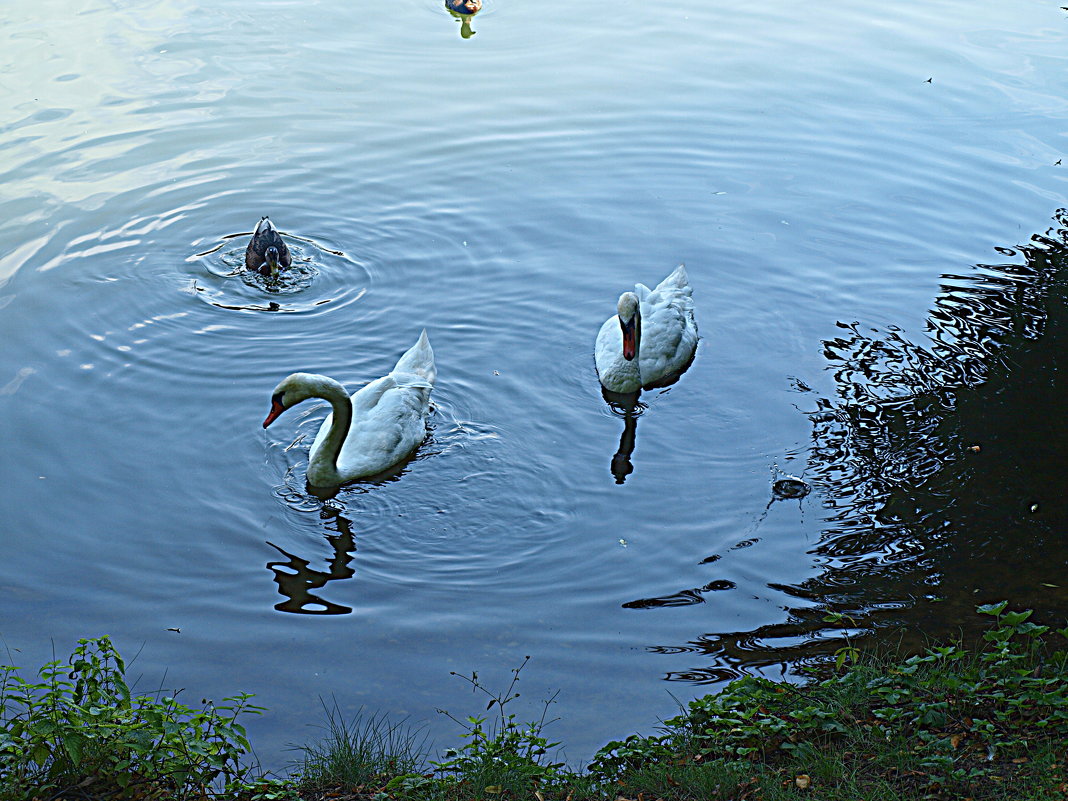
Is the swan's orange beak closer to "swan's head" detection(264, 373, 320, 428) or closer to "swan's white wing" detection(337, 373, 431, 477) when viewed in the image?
"swan's head" detection(264, 373, 320, 428)

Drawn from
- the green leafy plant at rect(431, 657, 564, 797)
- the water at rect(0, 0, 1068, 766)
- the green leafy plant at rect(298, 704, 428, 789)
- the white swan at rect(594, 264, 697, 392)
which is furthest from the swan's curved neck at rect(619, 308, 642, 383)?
the green leafy plant at rect(298, 704, 428, 789)

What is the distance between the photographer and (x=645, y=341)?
1103 cm

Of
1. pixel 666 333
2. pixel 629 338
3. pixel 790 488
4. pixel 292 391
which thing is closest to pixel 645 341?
pixel 666 333

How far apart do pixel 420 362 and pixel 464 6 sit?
44.1ft

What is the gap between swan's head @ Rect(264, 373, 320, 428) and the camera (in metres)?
9.01

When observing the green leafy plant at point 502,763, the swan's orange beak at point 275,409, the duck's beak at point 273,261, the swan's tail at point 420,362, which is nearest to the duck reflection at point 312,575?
the swan's orange beak at point 275,409

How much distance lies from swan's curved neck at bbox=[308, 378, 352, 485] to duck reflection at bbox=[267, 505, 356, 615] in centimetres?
52

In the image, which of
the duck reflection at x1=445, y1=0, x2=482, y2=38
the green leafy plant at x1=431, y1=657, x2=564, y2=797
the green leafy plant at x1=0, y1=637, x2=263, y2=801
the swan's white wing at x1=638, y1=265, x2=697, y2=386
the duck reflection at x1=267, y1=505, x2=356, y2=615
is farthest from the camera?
the duck reflection at x1=445, y1=0, x2=482, y2=38

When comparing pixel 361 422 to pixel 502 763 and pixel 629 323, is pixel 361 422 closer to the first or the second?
pixel 629 323

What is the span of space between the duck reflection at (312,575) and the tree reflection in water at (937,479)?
2374 mm

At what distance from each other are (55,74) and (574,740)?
51.4 feet

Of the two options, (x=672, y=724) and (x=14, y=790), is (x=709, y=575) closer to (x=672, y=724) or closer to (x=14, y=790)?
(x=672, y=724)

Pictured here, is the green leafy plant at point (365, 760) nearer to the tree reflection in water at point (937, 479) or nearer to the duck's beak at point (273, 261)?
the tree reflection in water at point (937, 479)

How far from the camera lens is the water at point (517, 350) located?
7598 millimetres
